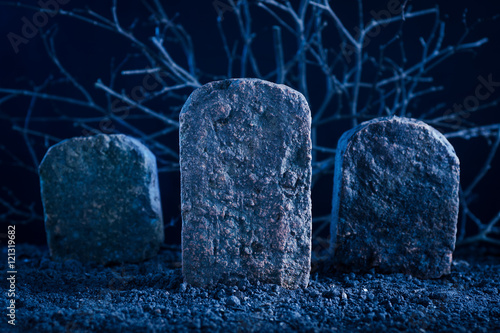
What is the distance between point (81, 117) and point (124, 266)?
138 centimetres

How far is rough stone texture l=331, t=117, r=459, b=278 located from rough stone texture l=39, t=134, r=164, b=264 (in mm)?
1204

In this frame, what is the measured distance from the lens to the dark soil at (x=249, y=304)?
1.54m

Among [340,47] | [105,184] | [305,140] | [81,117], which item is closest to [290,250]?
[305,140]

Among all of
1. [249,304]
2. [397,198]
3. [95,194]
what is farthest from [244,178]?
[95,194]

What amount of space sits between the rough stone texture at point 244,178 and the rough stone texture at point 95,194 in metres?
0.76

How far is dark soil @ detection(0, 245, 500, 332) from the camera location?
1.54 metres

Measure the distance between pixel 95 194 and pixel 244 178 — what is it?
108 centimetres

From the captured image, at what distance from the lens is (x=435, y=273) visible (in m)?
2.20

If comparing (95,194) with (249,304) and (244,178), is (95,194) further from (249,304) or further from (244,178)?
(249,304)

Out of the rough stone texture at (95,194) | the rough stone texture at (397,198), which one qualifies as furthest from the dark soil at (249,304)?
the rough stone texture at (95,194)

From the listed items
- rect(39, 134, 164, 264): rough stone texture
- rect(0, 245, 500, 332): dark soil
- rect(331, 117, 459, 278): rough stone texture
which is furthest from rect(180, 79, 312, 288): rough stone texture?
rect(39, 134, 164, 264): rough stone texture

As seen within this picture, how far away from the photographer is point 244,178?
6.24ft

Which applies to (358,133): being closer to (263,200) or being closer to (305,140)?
(305,140)

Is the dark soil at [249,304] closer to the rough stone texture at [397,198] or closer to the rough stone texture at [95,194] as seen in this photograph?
the rough stone texture at [397,198]
